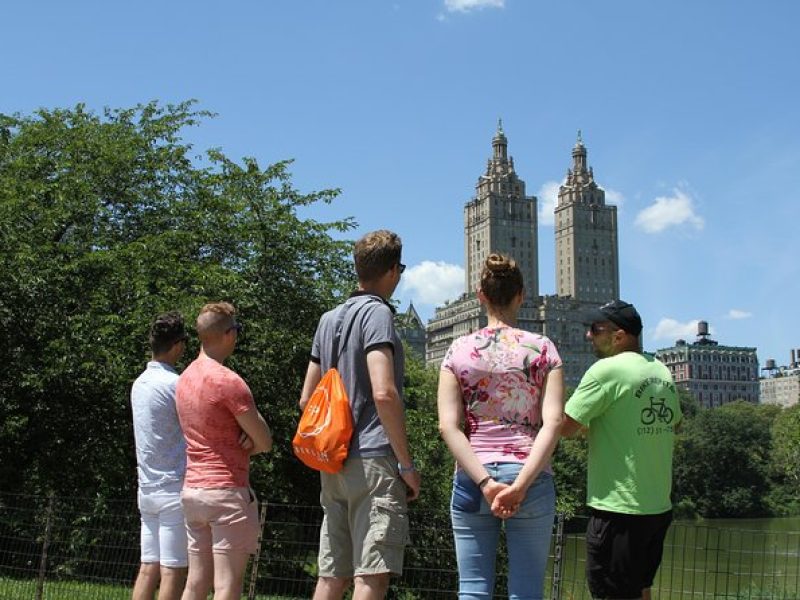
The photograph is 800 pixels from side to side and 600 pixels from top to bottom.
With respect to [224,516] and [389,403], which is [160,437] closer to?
[224,516]

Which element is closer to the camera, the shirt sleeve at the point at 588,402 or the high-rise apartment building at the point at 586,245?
the shirt sleeve at the point at 588,402

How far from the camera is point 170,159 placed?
2223 cm

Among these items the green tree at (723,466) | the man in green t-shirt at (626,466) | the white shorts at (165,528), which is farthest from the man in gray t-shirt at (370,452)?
the green tree at (723,466)

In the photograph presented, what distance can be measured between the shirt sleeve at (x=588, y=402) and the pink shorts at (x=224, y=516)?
168cm

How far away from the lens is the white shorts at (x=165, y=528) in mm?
5012

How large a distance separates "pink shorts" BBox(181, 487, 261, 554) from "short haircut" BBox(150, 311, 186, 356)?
0.99 meters

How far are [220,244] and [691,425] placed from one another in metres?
82.0

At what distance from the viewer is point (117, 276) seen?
17.8 metres

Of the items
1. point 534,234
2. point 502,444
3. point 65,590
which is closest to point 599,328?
point 502,444

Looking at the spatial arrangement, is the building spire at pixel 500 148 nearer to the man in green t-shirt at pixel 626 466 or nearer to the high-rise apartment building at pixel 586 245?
the high-rise apartment building at pixel 586 245

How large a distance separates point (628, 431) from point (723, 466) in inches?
3456

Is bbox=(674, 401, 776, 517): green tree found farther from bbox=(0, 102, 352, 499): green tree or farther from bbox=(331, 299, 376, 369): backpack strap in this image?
bbox=(331, 299, 376, 369): backpack strap

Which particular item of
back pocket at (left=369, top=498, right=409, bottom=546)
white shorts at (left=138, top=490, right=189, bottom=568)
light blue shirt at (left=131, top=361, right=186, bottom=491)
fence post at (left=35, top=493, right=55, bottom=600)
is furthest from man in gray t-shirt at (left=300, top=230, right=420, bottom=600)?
fence post at (left=35, top=493, right=55, bottom=600)

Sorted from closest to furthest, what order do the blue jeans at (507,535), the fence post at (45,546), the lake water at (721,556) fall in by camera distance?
the blue jeans at (507,535) → the lake water at (721,556) → the fence post at (45,546)
